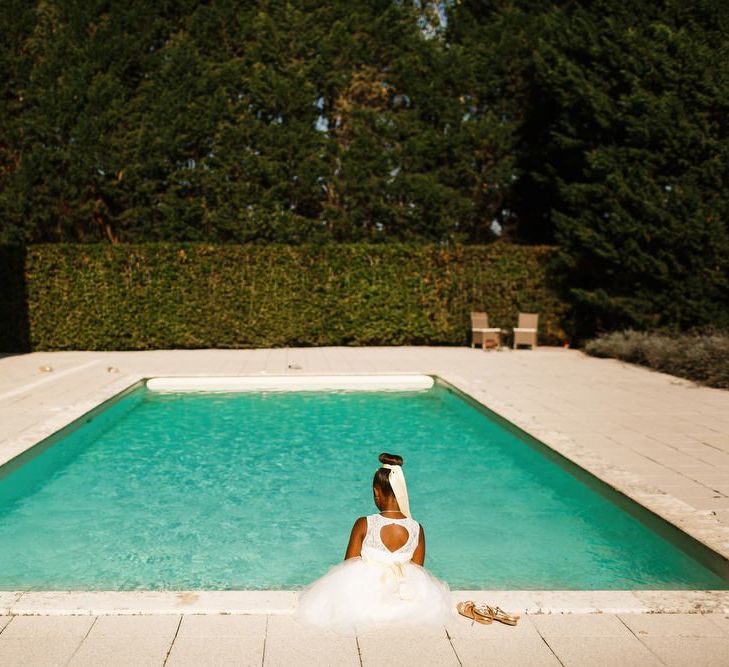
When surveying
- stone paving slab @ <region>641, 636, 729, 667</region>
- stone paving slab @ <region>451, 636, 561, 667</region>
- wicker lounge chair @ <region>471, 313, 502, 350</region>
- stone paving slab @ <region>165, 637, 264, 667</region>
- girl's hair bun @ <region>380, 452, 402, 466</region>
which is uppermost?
wicker lounge chair @ <region>471, 313, 502, 350</region>

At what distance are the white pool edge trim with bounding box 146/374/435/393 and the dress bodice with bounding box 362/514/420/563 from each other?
871 centimetres

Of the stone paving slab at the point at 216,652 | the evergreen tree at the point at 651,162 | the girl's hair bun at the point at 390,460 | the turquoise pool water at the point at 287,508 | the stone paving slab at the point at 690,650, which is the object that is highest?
the evergreen tree at the point at 651,162

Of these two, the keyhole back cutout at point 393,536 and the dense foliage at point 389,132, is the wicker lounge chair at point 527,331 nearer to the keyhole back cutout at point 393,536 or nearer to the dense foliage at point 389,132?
the dense foliage at point 389,132

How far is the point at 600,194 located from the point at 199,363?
9.58 m

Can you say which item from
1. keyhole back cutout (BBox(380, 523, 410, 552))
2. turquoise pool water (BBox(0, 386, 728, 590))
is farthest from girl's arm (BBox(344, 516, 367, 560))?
turquoise pool water (BBox(0, 386, 728, 590))

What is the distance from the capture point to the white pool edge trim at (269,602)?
149 inches

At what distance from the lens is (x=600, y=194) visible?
1659cm

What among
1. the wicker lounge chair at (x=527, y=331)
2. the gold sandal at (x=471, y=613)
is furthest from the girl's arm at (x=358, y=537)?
the wicker lounge chair at (x=527, y=331)

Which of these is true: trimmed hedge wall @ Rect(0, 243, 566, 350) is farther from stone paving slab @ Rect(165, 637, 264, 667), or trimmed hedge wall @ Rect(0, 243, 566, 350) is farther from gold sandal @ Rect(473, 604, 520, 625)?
stone paving slab @ Rect(165, 637, 264, 667)

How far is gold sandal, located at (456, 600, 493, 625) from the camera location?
12.1ft

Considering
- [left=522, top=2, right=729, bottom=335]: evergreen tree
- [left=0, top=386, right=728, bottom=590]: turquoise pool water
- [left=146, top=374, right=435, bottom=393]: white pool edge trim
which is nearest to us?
[left=0, top=386, right=728, bottom=590]: turquoise pool water

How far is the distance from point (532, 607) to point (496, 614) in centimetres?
24

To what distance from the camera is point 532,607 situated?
3.82m

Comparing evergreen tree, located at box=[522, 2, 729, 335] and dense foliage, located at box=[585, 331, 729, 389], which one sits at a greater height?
evergreen tree, located at box=[522, 2, 729, 335]
